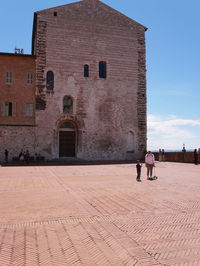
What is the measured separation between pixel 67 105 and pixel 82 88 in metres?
2.30

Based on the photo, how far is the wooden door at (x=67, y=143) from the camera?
2773cm

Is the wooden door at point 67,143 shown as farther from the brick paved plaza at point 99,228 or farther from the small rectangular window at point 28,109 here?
the brick paved plaza at point 99,228

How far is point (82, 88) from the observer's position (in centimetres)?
2825

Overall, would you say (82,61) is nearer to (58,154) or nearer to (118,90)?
(118,90)

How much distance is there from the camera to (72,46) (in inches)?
1115

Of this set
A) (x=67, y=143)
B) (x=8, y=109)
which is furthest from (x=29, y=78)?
(x=67, y=143)

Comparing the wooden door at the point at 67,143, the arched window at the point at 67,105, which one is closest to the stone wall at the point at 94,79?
the arched window at the point at 67,105

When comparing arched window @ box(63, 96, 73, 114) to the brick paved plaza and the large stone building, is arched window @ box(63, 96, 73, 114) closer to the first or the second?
the large stone building

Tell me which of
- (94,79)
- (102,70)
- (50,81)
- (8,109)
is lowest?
(8,109)

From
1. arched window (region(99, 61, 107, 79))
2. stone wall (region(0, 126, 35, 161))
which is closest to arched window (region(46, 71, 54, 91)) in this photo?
stone wall (region(0, 126, 35, 161))

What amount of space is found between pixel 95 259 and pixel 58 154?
77.2 ft

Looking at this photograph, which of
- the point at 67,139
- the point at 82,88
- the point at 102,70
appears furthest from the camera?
the point at 102,70

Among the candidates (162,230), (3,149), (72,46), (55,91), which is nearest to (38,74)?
(55,91)

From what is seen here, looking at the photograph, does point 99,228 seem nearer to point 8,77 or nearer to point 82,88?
point 82,88
